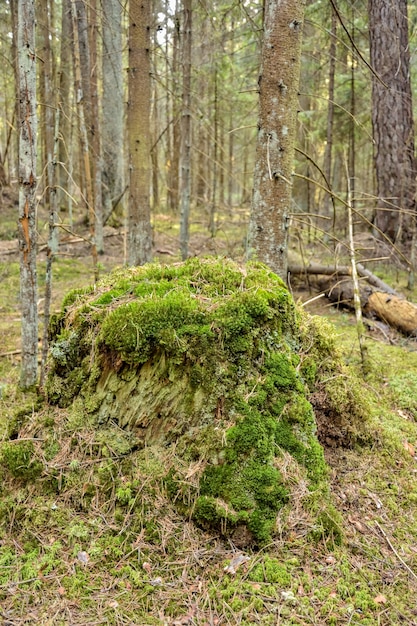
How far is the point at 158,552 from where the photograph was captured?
2.35 meters

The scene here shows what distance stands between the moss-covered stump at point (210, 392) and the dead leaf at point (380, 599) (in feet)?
1.23

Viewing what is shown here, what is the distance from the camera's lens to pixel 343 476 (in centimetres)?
298

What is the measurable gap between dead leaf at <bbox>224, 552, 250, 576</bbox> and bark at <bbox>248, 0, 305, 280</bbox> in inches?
107

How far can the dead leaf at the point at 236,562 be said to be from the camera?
2240mm

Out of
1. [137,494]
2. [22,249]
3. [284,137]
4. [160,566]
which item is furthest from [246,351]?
[284,137]

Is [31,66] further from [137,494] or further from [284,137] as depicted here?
[137,494]

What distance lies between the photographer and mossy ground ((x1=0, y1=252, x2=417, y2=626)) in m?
2.07

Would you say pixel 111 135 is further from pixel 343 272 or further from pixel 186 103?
pixel 343 272

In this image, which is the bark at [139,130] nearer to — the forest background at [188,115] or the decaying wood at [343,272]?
the forest background at [188,115]

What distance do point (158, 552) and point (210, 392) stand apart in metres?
0.93

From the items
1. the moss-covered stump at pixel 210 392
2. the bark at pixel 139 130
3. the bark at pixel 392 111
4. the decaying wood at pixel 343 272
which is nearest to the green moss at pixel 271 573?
the moss-covered stump at pixel 210 392

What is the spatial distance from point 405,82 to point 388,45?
2.68ft

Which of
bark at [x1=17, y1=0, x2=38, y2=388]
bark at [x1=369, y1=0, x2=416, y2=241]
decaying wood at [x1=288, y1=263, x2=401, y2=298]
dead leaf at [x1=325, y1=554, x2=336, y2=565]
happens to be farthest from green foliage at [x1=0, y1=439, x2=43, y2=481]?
bark at [x1=369, y1=0, x2=416, y2=241]

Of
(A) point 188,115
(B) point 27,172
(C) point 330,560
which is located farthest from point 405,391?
(A) point 188,115
